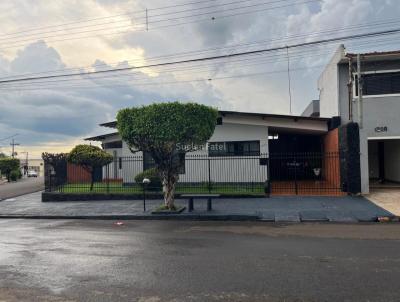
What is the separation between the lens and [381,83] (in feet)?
64.5

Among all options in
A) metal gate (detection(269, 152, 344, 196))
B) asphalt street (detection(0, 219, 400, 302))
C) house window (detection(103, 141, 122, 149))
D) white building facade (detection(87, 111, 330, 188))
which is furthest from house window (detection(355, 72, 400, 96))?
house window (detection(103, 141, 122, 149))

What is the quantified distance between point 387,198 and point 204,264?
40.6 feet

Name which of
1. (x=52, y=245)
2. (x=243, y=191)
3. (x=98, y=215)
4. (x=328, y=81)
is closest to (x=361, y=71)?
(x=328, y=81)

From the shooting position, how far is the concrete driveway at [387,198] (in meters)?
14.6

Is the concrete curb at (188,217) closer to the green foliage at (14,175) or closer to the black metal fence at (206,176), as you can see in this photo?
the black metal fence at (206,176)

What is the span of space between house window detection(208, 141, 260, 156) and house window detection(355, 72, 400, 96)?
6.19m

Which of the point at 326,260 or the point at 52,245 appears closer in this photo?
the point at 326,260

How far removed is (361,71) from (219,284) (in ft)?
54.6

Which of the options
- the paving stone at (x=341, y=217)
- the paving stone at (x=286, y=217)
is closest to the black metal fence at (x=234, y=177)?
the paving stone at (x=286, y=217)

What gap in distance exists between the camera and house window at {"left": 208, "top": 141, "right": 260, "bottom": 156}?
23156 millimetres

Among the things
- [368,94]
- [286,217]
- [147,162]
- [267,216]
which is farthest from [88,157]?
[368,94]

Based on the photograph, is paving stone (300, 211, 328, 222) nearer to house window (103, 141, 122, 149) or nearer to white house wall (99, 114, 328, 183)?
white house wall (99, 114, 328, 183)

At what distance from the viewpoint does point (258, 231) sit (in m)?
11.2

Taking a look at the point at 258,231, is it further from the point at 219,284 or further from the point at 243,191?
the point at 243,191
